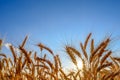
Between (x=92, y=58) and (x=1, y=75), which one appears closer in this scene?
(x=92, y=58)

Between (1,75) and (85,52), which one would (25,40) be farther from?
(85,52)

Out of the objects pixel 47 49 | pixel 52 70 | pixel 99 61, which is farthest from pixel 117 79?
pixel 47 49

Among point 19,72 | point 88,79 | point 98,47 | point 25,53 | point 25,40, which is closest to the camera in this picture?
point 88,79

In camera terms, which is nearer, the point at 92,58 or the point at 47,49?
the point at 92,58

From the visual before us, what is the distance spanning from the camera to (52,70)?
488 centimetres

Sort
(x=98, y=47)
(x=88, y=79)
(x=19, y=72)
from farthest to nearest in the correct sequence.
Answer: (x=19, y=72)
(x=98, y=47)
(x=88, y=79)

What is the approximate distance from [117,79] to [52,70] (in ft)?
4.48

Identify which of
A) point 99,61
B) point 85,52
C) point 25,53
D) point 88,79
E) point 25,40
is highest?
point 25,40

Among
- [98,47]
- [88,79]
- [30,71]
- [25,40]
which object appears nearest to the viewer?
[88,79]

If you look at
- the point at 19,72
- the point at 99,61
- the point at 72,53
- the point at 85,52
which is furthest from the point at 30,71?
the point at 99,61

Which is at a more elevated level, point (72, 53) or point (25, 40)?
point (25, 40)

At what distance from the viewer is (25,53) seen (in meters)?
4.88

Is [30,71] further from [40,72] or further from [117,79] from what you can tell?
[117,79]

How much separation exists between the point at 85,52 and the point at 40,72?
1746 millimetres
